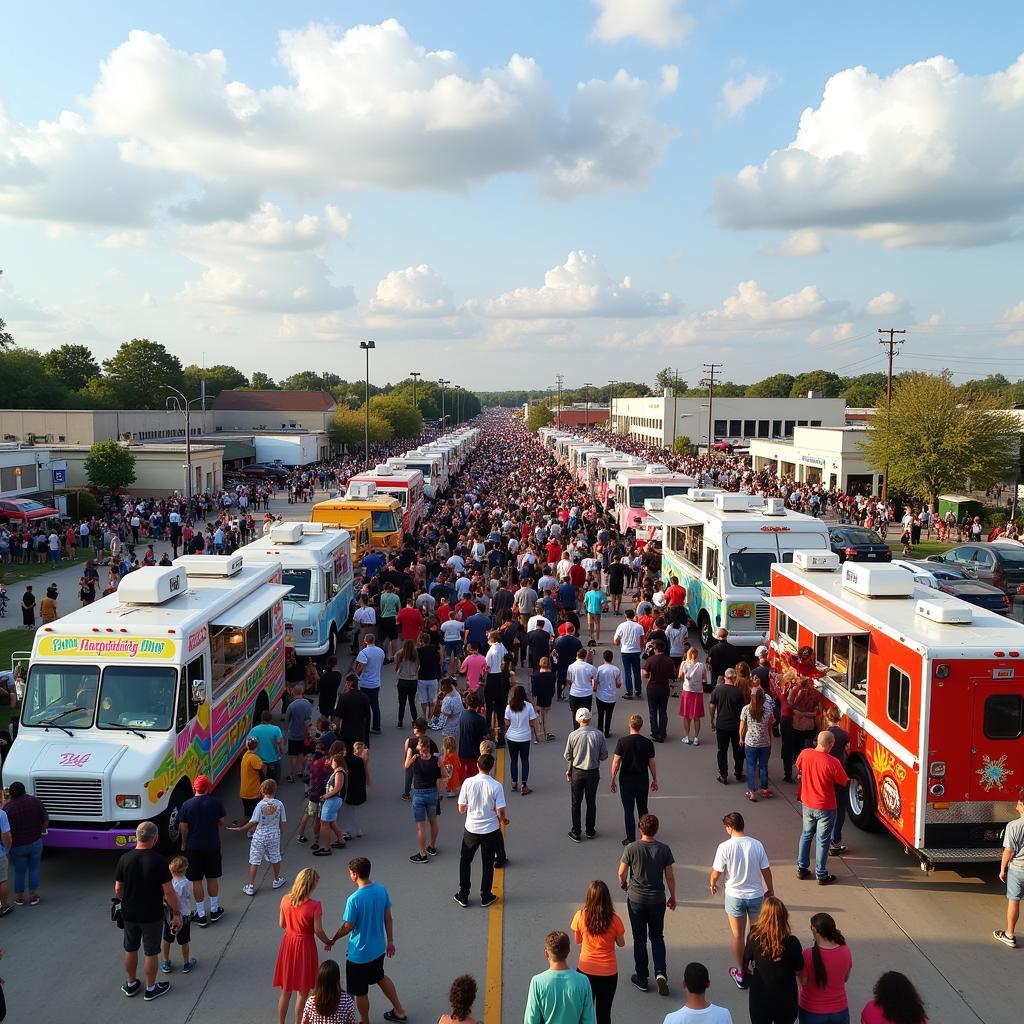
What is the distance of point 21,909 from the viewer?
348 inches

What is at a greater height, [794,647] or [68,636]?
[68,636]

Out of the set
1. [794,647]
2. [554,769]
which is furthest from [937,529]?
[554,769]

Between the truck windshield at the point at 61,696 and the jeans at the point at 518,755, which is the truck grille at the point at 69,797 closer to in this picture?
the truck windshield at the point at 61,696

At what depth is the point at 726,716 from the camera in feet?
37.9

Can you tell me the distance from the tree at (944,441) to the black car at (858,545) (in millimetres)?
12017

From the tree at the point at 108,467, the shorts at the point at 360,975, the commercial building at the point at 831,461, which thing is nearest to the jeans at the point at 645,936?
the shorts at the point at 360,975

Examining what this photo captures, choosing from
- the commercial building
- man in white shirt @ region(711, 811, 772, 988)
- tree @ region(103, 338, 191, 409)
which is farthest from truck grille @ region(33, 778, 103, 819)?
tree @ region(103, 338, 191, 409)

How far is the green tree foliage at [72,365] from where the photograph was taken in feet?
353

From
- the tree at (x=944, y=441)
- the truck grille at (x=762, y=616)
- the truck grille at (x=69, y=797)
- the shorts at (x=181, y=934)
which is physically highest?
the tree at (x=944, y=441)

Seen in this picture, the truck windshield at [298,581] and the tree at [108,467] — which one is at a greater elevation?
the tree at [108,467]

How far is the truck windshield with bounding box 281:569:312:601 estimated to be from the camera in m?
16.9

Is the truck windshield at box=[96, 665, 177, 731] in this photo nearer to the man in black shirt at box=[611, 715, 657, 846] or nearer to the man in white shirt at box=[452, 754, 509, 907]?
the man in white shirt at box=[452, 754, 509, 907]

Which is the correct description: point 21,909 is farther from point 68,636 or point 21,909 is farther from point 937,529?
point 937,529

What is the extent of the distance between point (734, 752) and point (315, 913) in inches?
273
